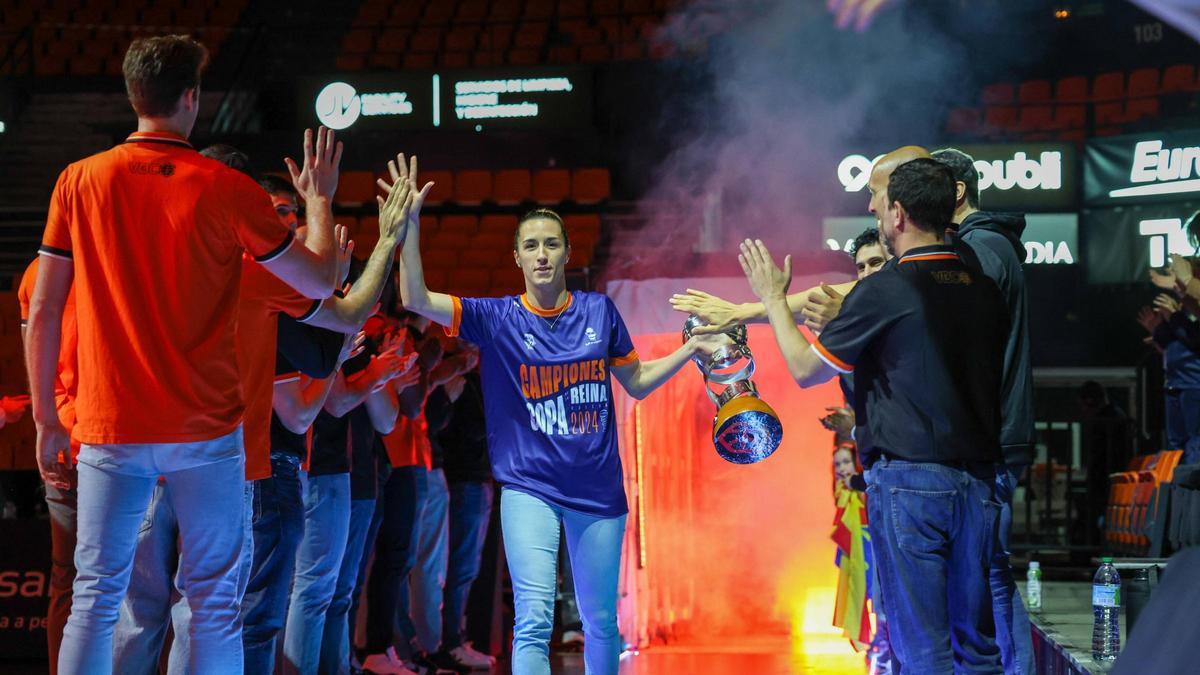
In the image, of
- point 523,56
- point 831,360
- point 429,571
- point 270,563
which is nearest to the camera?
point 831,360

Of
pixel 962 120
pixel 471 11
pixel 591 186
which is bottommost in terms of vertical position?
pixel 591 186

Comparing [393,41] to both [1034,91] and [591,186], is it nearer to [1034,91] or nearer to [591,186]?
[591,186]

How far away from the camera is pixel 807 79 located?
11930 mm

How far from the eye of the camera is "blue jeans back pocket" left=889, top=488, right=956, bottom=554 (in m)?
3.54

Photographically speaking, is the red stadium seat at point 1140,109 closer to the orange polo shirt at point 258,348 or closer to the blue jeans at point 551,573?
the blue jeans at point 551,573

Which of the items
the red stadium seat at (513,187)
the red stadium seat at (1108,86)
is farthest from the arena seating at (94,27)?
the red stadium seat at (1108,86)

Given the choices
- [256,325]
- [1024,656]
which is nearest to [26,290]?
[256,325]

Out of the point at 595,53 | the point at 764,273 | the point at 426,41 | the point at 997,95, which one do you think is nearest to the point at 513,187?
the point at 595,53

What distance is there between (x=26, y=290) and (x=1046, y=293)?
10897mm

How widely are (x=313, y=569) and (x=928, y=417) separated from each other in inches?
108

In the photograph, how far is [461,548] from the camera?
7.18m

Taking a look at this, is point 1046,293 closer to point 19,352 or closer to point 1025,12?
point 1025,12

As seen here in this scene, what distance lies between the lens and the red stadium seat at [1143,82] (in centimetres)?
1486

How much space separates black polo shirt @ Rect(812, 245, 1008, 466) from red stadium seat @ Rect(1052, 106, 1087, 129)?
1184 cm
